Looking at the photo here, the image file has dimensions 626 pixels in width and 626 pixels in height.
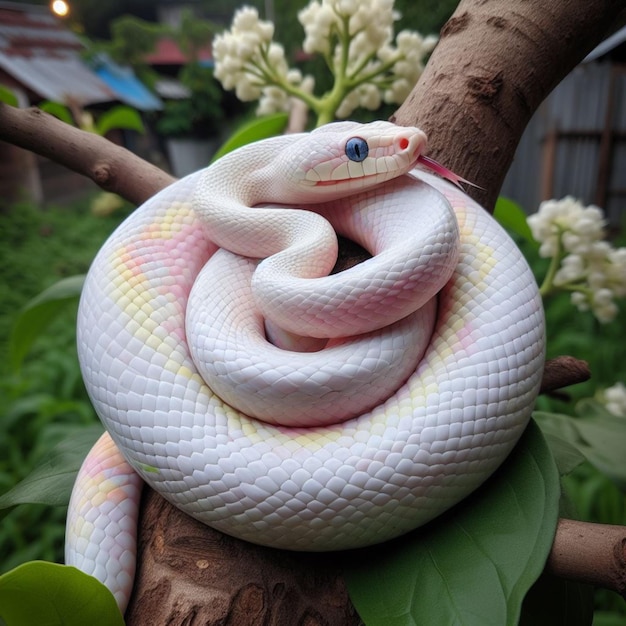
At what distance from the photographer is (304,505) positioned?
0.62 metres

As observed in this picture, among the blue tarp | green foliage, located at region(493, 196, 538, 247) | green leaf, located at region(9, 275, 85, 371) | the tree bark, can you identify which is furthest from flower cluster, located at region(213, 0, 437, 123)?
the blue tarp

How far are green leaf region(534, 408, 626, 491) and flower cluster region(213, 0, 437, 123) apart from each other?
35.4 inches

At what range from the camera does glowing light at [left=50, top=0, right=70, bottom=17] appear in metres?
1.66

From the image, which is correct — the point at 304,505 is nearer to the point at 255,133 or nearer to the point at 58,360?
the point at 255,133

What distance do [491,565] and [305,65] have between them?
1.77 meters

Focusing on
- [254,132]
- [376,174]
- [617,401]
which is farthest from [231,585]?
[617,401]

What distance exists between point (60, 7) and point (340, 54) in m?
1.00

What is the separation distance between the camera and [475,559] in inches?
26.5

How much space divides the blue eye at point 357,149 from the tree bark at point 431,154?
0.25m

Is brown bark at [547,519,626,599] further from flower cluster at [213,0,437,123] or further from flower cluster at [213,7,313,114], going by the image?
flower cluster at [213,7,313,114]

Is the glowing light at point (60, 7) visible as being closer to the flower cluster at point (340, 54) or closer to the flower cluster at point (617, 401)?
the flower cluster at point (340, 54)

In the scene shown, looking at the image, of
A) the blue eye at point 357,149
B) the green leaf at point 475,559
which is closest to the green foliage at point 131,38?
the blue eye at point 357,149

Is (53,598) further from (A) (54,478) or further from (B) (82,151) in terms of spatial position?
(B) (82,151)

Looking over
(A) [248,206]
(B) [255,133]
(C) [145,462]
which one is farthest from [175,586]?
(B) [255,133]
